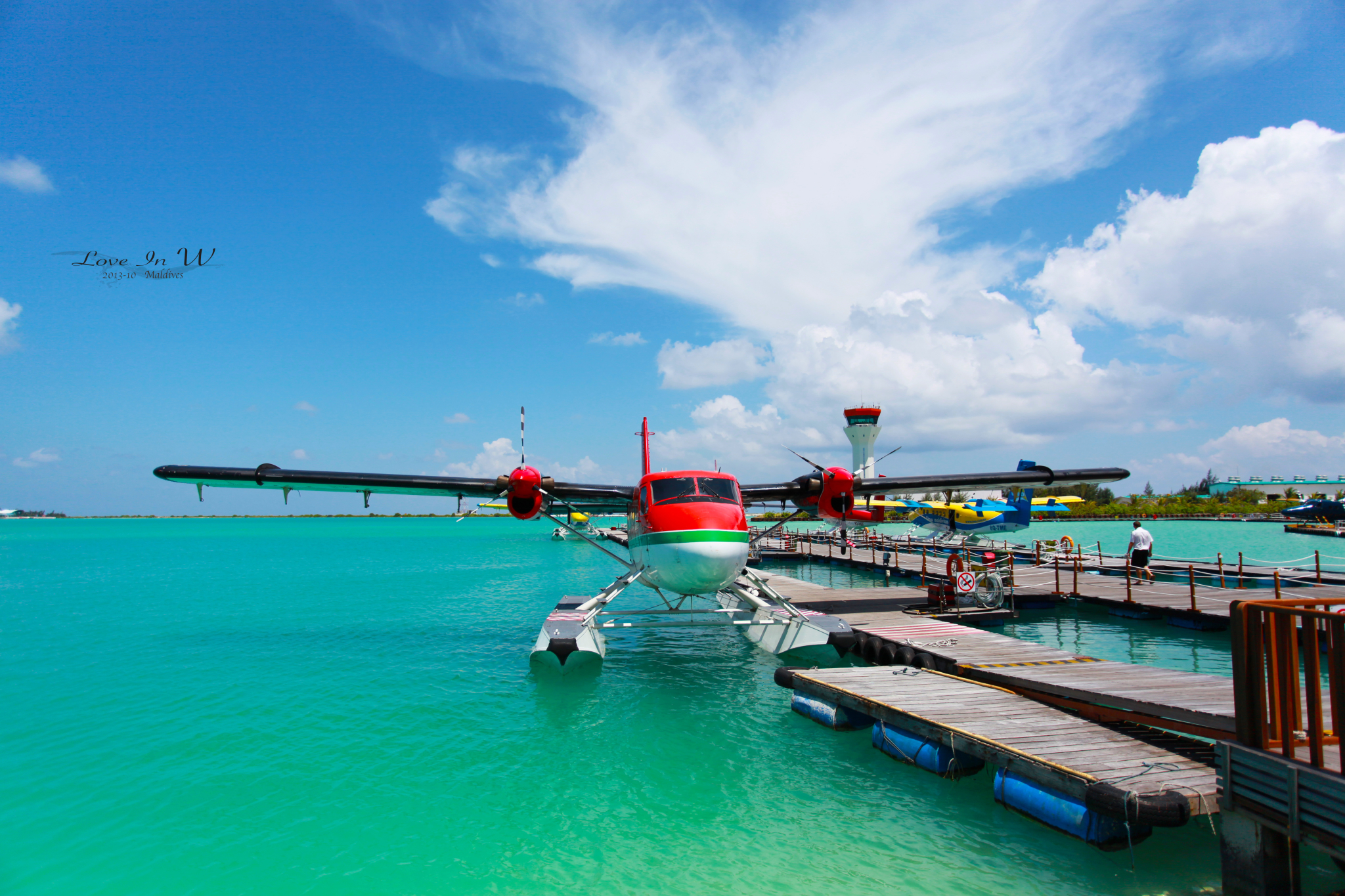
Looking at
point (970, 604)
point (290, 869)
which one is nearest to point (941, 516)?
point (970, 604)

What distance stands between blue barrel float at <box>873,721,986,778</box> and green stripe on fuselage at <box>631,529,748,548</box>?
3632 mm

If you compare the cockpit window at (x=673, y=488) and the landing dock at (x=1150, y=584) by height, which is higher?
the cockpit window at (x=673, y=488)

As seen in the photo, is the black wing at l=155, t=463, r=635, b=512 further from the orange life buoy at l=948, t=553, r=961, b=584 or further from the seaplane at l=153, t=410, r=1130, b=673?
the orange life buoy at l=948, t=553, r=961, b=584

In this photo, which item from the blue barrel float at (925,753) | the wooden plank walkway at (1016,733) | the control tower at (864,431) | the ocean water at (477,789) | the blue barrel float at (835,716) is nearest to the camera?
the wooden plank walkway at (1016,733)

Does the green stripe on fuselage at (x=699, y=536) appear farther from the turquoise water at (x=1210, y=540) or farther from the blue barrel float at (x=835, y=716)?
the turquoise water at (x=1210, y=540)

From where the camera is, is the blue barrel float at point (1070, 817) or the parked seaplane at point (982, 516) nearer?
the blue barrel float at point (1070, 817)

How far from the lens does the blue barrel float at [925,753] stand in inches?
297

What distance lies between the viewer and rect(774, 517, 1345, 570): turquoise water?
36.6m

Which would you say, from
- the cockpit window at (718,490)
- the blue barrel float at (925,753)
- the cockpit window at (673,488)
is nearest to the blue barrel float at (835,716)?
the blue barrel float at (925,753)

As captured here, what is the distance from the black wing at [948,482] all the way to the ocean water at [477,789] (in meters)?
3.87

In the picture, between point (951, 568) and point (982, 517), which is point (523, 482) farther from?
point (982, 517)

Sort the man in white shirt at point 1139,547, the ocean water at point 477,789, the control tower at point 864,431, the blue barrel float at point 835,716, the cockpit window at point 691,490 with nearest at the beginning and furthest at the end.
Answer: the ocean water at point 477,789 < the blue barrel float at point 835,716 < the cockpit window at point 691,490 < the man in white shirt at point 1139,547 < the control tower at point 864,431

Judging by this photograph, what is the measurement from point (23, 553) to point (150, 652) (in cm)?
7524

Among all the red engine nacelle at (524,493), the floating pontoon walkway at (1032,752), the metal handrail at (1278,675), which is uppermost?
the red engine nacelle at (524,493)
